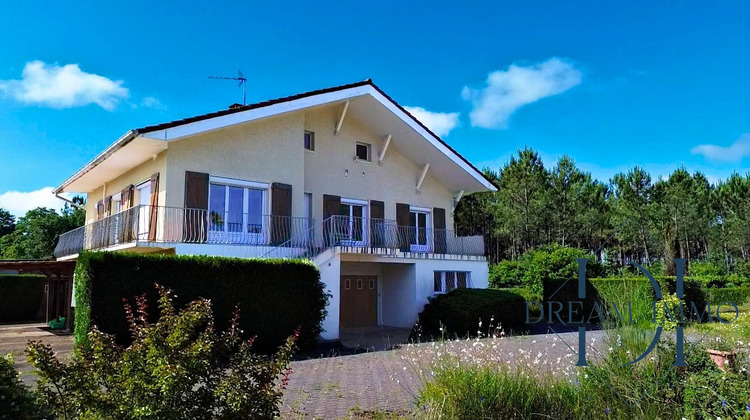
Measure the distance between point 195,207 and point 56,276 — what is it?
26.0ft

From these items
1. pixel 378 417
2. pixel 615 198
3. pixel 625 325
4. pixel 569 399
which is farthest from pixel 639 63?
pixel 615 198

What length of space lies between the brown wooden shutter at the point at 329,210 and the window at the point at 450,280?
4.77 meters

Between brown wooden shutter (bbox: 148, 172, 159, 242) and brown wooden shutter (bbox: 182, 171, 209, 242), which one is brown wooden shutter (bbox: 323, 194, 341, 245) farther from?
brown wooden shutter (bbox: 148, 172, 159, 242)

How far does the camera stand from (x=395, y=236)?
20.7 metres

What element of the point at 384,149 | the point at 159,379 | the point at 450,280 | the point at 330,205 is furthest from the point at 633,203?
the point at 159,379

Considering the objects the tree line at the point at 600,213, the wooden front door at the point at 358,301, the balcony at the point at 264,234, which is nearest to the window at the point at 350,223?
the balcony at the point at 264,234

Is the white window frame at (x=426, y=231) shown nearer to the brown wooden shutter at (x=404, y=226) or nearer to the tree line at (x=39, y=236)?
the brown wooden shutter at (x=404, y=226)

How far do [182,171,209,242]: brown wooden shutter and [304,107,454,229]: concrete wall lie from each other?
4.20 meters

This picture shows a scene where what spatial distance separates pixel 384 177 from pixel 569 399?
1644 cm

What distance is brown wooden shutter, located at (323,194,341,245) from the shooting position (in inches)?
749

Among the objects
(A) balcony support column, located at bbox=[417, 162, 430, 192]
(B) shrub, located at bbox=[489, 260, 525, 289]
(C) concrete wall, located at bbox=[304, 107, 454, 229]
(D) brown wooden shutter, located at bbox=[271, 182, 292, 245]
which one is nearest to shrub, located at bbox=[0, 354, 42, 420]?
(D) brown wooden shutter, located at bbox=[271, 182, 292, 245]

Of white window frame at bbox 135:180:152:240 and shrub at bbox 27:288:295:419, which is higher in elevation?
white window frame at bbox 135:180:152:240

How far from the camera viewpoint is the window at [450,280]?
2091cm

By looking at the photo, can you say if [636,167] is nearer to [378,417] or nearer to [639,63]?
[639,63]
